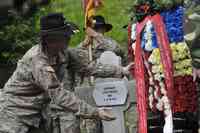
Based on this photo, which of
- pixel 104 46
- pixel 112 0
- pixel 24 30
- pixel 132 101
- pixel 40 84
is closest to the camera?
pixel 40 84

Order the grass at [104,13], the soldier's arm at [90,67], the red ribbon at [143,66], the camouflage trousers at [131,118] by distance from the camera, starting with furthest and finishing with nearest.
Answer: the grass at [104,13] → the camouflage trousers at [131,118] → the soldier's arm at [90,67] → the red ribbon at [143,66]

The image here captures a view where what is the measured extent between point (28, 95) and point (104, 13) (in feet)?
23.5

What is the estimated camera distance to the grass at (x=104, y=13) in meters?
12.9

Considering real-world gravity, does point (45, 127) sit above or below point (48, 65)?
below

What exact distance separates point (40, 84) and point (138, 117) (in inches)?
54.5

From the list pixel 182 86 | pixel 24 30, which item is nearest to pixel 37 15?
pixel 24 30

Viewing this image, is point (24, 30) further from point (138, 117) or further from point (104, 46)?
point (138, 117)

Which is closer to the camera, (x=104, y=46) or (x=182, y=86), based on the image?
(x=182, y=86)

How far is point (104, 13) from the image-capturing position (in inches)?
539

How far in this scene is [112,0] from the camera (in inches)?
570

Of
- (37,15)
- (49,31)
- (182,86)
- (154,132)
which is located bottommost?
(154,132)

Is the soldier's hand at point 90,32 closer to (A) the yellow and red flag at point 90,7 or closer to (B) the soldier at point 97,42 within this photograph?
(B) the soldier at point 97,42

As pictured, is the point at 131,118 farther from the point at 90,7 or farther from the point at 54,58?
the point at 54,58

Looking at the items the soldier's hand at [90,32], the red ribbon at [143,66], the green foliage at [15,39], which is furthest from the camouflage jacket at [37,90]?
the green foliage at [15,39]
